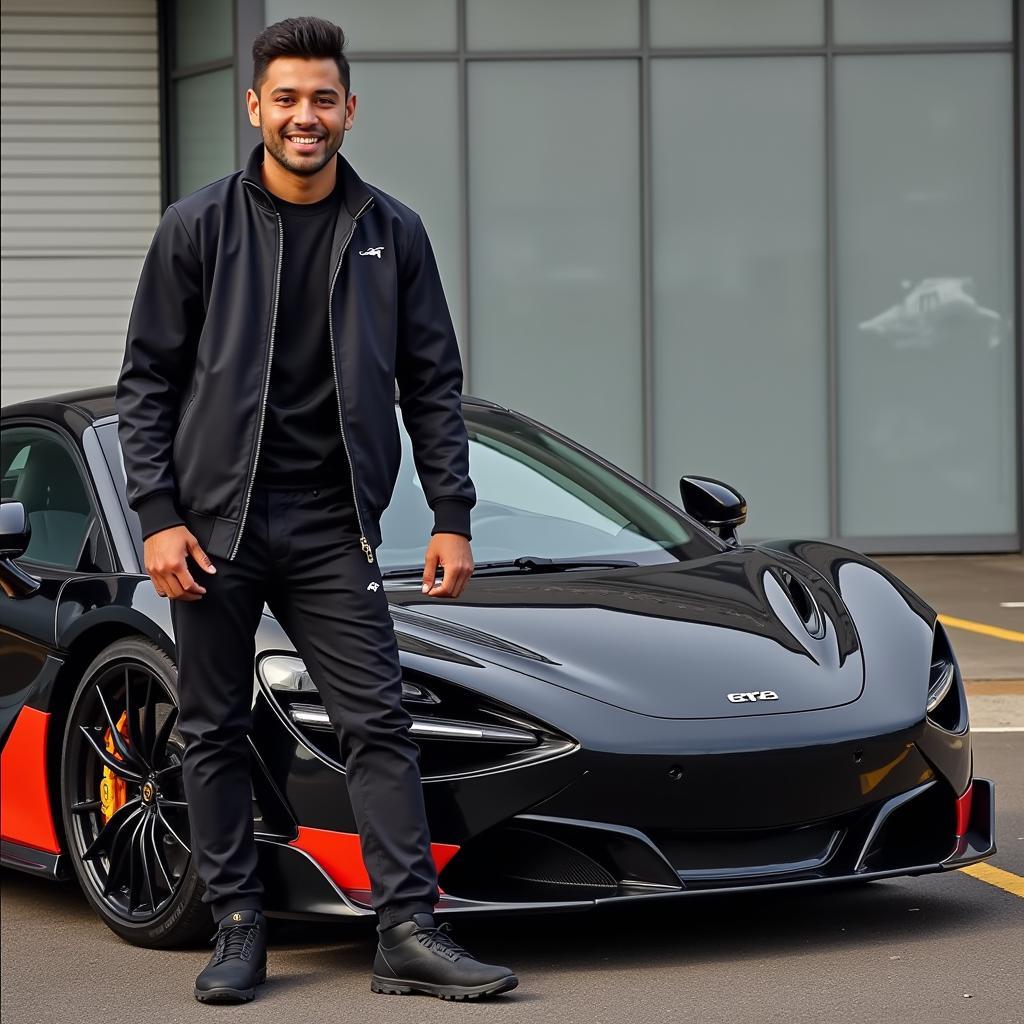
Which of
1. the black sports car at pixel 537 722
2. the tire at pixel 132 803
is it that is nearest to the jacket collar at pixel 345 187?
the black sports car at pixel 537 722

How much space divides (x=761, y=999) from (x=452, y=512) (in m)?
1.17

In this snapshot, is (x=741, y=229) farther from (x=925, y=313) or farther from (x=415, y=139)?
(x=415, y=139)

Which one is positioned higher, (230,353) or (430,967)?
(230,353)

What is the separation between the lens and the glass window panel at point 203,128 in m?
15.5

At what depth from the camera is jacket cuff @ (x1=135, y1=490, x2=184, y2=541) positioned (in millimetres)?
4211

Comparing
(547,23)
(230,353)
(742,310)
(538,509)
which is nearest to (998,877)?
(538,509)

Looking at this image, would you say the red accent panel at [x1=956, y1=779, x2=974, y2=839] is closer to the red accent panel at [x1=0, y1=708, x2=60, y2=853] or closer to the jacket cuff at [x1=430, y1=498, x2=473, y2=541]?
the jacket cuff at [x1=430, y1=498, x2=473, y2=541]

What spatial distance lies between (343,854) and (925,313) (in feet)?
37.1

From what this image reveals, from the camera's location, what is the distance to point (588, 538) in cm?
555

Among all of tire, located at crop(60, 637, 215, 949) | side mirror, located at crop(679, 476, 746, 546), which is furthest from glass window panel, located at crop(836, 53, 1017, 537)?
tire, located at crop(60, 637, 215, 949)

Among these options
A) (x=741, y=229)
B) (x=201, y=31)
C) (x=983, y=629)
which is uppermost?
(x=201, y=31)

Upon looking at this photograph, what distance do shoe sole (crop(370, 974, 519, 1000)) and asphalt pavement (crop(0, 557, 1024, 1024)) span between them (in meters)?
0.02

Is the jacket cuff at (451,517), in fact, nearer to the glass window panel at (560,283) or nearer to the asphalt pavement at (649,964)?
the asphalt pavement at (649,964)

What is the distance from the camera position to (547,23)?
14.7m
